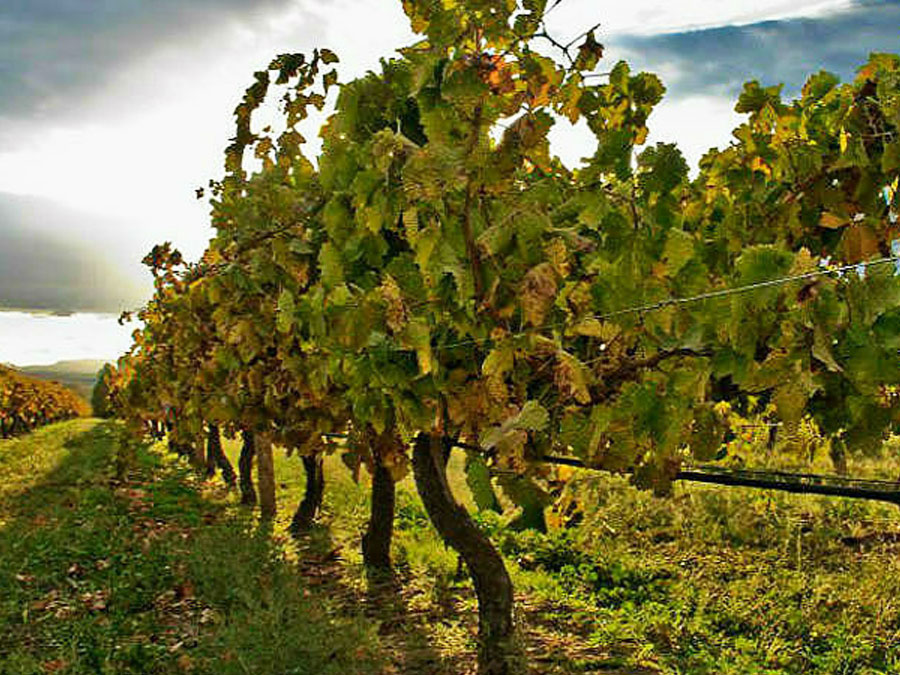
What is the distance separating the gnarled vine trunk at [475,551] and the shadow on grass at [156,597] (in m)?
0.77

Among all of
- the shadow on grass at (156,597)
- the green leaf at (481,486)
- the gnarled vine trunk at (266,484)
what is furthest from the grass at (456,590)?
the green leaf at (481,486)

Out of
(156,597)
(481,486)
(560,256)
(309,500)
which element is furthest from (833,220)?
(309,500)

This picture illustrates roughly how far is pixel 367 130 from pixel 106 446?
69.4 feet

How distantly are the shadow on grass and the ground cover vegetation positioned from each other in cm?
145

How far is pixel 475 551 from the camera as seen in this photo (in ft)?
15.6

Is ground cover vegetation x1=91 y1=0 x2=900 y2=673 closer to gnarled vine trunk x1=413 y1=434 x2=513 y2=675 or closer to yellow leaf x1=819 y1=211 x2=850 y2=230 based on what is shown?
yellow leaf x1=819 y1=211 x2=850 y2=230

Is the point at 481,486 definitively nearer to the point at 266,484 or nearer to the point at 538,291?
the point at 538,291

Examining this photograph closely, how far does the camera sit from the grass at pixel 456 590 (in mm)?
5074

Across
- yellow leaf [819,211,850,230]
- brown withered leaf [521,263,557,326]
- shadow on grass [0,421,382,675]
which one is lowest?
shadow on grass [0,421,382,675]

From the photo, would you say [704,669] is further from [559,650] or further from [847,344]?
[847,344]

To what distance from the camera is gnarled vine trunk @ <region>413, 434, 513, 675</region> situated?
468cm

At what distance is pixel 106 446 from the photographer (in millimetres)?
21594

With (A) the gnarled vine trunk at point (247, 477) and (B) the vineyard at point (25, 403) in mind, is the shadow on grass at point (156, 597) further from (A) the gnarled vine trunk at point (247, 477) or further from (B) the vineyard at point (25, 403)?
(B) the vineyard at point (25, 403)

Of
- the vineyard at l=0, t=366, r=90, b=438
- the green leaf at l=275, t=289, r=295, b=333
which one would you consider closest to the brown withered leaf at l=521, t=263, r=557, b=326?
the green leaf at l=275, t=289, r=295, b=333
